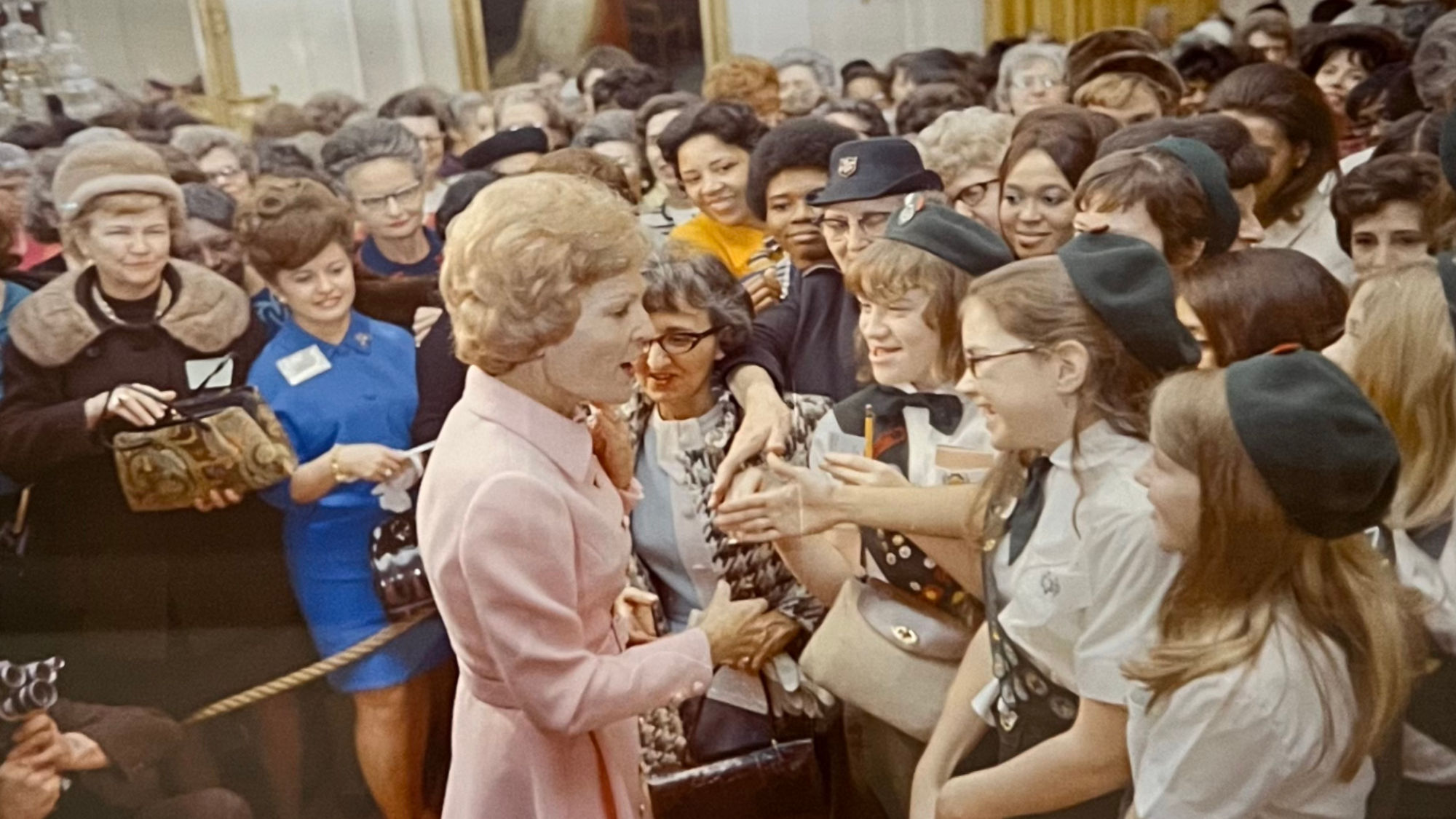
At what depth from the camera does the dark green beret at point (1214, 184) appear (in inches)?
99.2

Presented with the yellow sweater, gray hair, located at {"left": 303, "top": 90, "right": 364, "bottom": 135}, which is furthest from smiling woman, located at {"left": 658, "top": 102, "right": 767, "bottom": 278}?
gray hair, located at {"left": 303, "top": 90, "right": 364, "bottom": 135}

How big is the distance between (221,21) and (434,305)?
69 cm

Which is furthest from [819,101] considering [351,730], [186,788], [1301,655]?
[186,788]

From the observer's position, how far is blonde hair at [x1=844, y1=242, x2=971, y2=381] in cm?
262

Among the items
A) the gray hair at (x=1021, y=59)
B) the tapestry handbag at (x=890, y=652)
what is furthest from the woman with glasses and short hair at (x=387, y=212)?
the gray hair at (x=1021, y=59)

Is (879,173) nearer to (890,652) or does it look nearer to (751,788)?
(890,652)

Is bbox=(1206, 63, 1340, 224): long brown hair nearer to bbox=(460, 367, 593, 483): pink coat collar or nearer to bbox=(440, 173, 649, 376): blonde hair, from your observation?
bbox=(440, 173, 649, 376): blonde hair

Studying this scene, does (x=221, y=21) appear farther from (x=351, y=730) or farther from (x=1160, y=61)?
(x=1160, y=61)

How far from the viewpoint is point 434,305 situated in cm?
277

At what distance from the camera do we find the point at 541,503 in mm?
2443

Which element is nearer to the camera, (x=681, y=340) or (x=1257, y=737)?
(x=1257, y=737)

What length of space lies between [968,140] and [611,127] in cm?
69

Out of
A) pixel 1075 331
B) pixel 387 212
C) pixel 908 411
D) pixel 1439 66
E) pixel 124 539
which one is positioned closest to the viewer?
pixel 1075 331

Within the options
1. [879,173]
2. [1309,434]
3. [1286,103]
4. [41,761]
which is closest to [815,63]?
[879,173]
